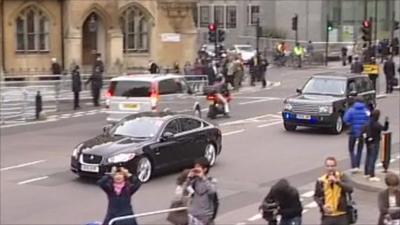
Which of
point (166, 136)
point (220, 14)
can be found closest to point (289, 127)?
point (166, 136)

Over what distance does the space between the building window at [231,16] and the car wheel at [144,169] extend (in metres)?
70.4

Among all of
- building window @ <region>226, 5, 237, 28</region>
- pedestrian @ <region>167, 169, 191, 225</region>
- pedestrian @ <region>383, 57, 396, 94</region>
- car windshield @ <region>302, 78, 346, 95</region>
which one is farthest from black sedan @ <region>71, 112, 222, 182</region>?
building window @ <region>226, 5, 237, 28</region>

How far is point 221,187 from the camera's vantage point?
19922mm

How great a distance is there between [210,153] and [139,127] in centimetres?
204

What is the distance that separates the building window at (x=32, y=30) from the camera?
47.3 metres

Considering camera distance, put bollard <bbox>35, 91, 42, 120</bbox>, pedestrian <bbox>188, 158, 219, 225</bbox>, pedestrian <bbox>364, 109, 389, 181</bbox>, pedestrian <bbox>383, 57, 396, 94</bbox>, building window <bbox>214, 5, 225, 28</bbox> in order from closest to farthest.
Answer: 1. pedestrian <bbox>188, 158, 219, 225</bbox>
2. pedestrian <bbox>364, 109, 389, 181</bbox>
3. bollard <bbox>35, 91, 42, 120</bbox>
4. pedestrian <bbox>383, 57, 396, 94</bbox>
5. building window <bbox>214, 5, 225, 28</bbox>

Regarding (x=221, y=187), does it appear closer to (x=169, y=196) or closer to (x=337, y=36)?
(x=169, y=196)

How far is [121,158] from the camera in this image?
1986cm

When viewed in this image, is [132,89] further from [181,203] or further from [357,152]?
[181,203]

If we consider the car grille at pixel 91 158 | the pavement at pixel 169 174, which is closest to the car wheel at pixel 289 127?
the pavement at pixel 169 174

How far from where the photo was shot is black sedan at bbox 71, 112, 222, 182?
19922 millimetres

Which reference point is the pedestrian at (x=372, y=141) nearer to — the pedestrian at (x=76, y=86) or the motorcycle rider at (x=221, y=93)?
the motorcycle rider at (x=221, y=93)

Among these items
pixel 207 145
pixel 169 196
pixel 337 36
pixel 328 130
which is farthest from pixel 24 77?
pixel 337 36

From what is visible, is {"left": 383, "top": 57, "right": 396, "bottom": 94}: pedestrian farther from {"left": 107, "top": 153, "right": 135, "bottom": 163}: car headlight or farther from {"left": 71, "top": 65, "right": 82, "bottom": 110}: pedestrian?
{"left": 107, "top": 153, "right": 135, "bottom": 163}: car headlight
